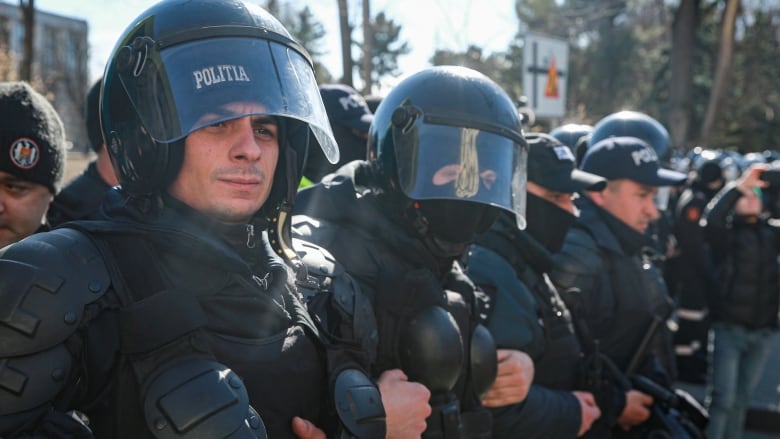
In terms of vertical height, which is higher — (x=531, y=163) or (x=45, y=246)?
(x=45, y=246)

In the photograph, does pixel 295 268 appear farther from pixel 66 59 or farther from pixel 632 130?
pixel 66 59

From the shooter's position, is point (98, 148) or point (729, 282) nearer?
point (98, 148)

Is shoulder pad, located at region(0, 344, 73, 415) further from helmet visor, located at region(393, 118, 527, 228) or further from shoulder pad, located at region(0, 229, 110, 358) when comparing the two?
helmet visor, located at region(393, 118, 527, 228)

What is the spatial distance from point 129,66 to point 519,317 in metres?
1.57

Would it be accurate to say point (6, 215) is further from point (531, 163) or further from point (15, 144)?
point (531, 163)

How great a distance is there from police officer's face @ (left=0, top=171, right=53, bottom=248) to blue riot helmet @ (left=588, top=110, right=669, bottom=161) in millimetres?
3741

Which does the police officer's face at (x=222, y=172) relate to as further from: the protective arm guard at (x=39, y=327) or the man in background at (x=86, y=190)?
the man in background at (x=86, y=190)

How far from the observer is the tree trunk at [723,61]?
24297 millimetres

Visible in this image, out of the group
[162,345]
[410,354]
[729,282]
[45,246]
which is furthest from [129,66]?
[729,282]

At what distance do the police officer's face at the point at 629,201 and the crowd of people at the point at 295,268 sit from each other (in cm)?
3

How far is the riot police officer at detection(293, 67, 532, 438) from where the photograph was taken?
207 cm

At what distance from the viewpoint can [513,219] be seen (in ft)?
9.45

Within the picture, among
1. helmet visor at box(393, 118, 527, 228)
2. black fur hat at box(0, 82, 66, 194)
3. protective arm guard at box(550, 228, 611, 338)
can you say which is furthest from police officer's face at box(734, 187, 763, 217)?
black fur hat at box(0, 82, 66, 194)

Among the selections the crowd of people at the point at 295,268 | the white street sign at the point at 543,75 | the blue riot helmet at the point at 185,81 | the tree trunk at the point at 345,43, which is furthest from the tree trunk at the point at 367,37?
the blue riot helmet at the point at 185,81
